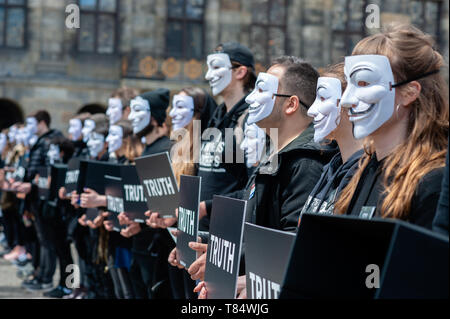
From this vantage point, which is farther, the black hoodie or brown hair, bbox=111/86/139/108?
brown hair, bbox=111/86/139/108

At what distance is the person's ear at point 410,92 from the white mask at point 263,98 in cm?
137

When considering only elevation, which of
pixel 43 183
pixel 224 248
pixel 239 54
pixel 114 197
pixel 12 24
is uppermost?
pixel 12 24

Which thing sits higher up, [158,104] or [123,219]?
[158,104]

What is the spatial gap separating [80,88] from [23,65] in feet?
5.37

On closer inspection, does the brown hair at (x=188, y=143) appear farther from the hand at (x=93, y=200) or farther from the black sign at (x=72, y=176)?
the black sign at (x=72, y=176)

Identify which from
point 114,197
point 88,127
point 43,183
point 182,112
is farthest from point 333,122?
point 43,183

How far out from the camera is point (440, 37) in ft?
77.8

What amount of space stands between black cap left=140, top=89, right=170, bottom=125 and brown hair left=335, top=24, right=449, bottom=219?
4186mm

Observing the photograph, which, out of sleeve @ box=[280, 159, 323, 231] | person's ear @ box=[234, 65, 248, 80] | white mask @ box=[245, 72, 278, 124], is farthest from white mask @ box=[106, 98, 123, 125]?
sleeve @ box=[280, 159, 323, 231]

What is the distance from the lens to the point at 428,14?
951 inches

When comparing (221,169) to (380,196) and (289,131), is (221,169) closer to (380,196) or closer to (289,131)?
(289,131)

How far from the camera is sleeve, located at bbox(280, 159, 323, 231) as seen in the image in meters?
3.49

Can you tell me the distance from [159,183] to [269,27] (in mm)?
18102

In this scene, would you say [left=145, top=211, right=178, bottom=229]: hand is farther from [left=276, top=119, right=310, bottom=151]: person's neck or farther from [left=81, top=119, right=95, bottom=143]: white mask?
[left=81, top=119, right=95, bottom=143]: white mask
